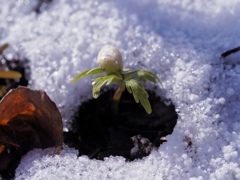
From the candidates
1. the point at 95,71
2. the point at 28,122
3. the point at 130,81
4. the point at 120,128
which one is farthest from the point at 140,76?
the point at 28,122

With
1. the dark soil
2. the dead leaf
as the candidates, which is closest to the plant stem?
the dark soil

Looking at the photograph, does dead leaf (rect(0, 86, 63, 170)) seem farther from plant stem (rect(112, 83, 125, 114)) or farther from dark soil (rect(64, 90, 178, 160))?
plant stem (rect(112, 83, 125, 114))

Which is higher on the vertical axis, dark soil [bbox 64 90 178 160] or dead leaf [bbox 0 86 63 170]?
dead leaf [bbox 0 86 63 170]

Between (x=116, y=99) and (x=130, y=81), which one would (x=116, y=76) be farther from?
(x=116, y=99)

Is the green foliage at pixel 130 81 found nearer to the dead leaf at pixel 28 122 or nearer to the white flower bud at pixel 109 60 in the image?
the white flower bud at pixel 109 60

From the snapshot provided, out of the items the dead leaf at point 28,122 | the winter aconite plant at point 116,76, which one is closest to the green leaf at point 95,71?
the winter aconite plant at point 116,76
